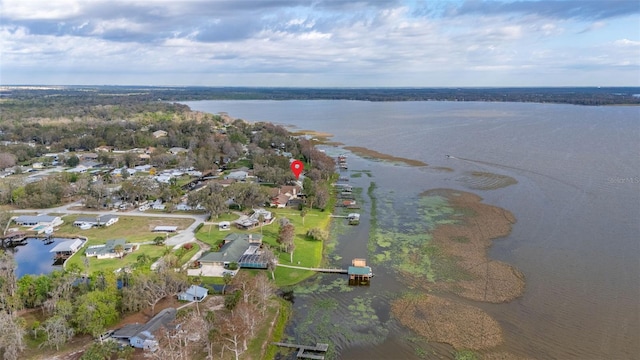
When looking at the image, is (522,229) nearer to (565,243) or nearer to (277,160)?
(565,243)

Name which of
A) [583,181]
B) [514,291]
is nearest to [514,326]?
[514,291]

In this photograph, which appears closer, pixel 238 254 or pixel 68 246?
pixel 238 254

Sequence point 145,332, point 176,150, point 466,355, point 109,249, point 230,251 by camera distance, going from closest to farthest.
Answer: point 145,332 < point 466,355 < point 230,251 < point 109,249 < point 176,150

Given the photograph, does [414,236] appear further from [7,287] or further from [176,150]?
[176,150]

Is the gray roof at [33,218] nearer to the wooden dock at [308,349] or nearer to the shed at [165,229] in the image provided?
the shed at [165,229]

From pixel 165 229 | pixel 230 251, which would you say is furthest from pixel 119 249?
pixel 230 251

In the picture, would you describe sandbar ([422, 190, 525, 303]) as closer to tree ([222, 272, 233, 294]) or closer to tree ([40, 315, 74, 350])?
tree ([222, 272, 233, 294])

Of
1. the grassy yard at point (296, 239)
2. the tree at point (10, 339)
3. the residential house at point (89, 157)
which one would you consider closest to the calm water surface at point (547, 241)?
the grassy yard at point (296, 239)
